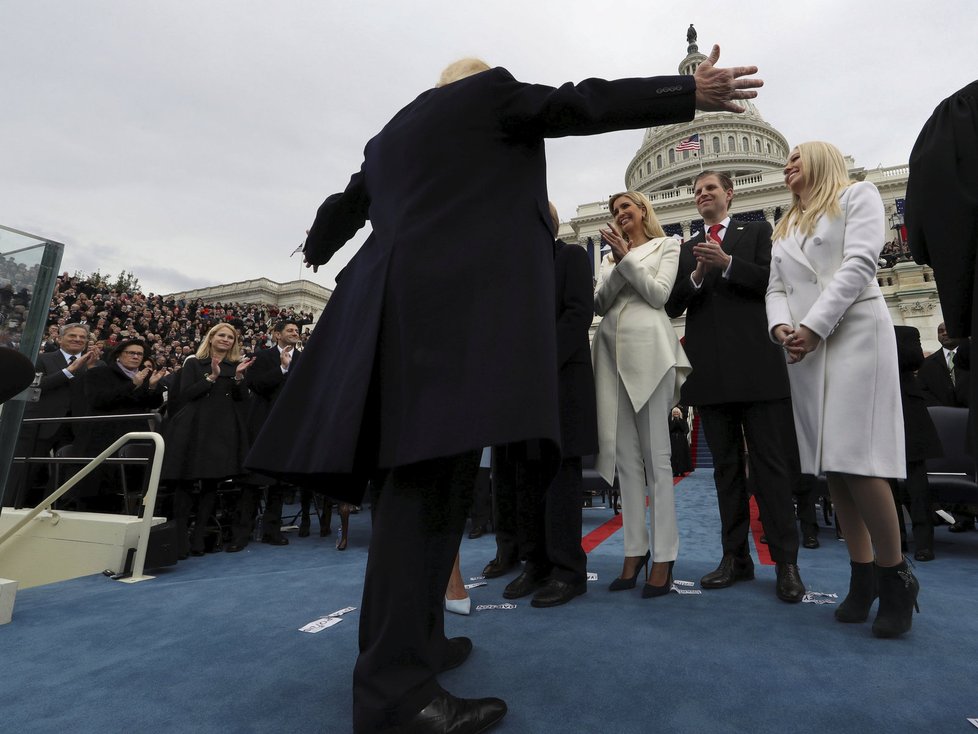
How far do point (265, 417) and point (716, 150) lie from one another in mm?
57217

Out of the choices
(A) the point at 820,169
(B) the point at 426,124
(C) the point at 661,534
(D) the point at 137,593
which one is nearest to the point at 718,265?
(A) the point at 820,169

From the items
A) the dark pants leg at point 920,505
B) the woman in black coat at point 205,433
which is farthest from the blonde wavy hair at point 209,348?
the dark pants leg at point 920,505

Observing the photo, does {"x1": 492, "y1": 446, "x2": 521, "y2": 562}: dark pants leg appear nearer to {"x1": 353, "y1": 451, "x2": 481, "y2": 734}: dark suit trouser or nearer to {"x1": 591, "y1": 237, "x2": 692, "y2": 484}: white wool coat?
{"x1": 591, "y1": 237, "x2": 692, "y2": 484}: white wool coat

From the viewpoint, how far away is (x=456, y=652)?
4.90ft

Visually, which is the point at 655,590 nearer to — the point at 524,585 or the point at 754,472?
the point at 524,585

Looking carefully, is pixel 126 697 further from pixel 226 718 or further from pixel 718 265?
pixel 718 265

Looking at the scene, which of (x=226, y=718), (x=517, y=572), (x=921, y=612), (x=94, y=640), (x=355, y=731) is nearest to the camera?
(x=355, y=731)

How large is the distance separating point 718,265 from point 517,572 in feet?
6.20

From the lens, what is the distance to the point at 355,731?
40.7 inches

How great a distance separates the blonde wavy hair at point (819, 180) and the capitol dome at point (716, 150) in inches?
2015

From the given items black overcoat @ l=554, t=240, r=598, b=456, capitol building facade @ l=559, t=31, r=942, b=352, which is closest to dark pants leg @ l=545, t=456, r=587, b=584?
black overcoat @ l=554, t=240, r=598, b=456

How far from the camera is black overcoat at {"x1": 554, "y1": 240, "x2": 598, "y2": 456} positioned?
2383mm

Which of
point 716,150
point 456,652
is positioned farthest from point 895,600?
point 716,150

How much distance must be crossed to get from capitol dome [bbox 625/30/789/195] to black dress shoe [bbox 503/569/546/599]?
5181 cm
